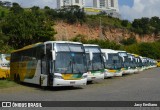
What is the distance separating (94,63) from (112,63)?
7.33 metres

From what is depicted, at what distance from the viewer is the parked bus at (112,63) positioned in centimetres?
3344

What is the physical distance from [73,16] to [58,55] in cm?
9604

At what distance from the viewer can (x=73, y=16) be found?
116812 mm

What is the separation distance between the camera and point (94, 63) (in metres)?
27.3

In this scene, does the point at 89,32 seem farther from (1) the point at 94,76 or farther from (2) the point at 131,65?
(1) the point at 94,76

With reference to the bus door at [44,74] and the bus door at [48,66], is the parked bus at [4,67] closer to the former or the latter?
the bus door at [44,74]

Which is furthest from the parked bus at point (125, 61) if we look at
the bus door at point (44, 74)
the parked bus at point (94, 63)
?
the bus door at point (44, 74)

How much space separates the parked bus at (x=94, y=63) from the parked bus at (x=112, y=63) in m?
5.49

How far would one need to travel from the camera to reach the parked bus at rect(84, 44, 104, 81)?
26.6m

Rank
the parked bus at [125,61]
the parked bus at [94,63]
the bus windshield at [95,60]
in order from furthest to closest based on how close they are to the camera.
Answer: the parked bus at [125,61], the bus windshield at [95,60], the parked bus at [94,63]

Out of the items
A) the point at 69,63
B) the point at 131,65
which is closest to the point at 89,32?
the point at 131,65

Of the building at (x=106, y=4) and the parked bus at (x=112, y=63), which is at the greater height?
the building at (x=106, y=4)

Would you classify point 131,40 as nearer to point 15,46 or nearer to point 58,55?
point 15,46

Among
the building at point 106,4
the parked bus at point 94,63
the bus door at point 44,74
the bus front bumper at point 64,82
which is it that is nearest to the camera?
the bus front bumper at point 64,82
